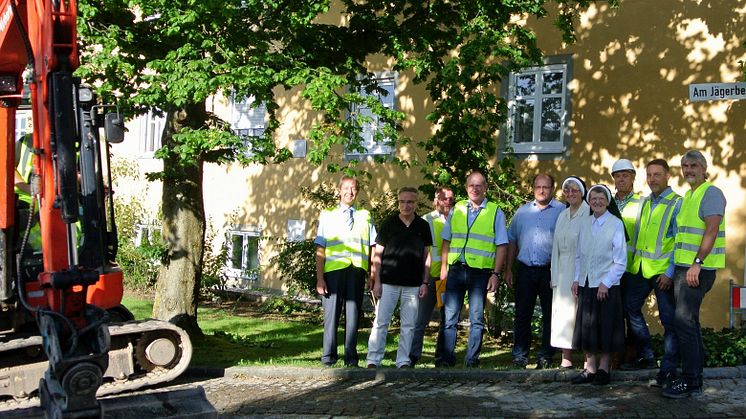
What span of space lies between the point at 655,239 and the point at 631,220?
0.62 metres

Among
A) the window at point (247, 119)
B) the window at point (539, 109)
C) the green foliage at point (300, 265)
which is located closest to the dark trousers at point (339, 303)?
the green foliage at point (300, 265)

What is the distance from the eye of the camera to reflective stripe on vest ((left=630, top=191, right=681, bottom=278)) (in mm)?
8188

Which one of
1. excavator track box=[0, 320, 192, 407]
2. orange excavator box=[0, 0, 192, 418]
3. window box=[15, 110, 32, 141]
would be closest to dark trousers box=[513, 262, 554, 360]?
excavator track box=[0, 320, 192, 407]

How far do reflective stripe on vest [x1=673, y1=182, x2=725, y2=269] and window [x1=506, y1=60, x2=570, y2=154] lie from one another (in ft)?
21.6

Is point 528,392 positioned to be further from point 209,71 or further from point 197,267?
point 197,267

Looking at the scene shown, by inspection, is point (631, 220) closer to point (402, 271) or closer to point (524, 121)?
point (402, 271)

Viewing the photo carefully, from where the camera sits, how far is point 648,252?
8359 mm

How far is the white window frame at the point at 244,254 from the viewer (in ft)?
60.3

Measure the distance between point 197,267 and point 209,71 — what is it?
11.1 ft

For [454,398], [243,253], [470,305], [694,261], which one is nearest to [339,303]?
[470,305]

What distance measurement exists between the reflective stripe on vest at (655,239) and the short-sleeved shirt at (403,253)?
209 centimetres

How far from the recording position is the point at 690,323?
772 centimetres

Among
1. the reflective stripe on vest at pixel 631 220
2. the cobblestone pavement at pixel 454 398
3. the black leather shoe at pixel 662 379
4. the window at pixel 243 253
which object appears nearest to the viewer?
the cobblestone pavement at pixel 454 398

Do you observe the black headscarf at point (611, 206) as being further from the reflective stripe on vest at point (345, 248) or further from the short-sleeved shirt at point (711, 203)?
the reflective stripe on vest at point (345, 248)
